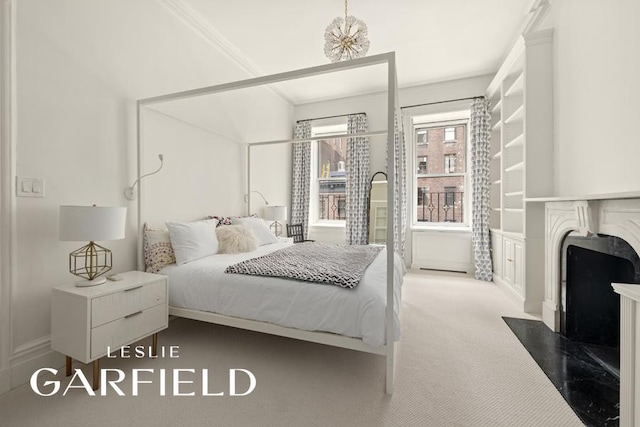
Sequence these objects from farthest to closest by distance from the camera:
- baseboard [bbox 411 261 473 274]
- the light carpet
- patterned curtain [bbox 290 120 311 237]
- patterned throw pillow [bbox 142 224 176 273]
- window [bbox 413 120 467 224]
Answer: patterned curtain [bbox 290 120 311 237] < window [bbox 413 120 467 224] < baseboard [bbox 411 261 473 274] < patterned throw pillow [bbox 142 224 176 273] < the light carpet

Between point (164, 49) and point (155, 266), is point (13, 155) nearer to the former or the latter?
point (155, 266)

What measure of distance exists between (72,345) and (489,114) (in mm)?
5199

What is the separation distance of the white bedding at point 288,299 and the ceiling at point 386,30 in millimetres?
2563

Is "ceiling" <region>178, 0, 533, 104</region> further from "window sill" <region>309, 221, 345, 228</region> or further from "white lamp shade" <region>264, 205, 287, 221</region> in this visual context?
"window sill" <region>309, 221, 345, 228</region>

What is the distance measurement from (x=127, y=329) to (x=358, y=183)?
12.5ft

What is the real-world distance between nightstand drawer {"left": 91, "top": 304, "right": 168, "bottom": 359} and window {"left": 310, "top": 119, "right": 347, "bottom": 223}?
3664mm

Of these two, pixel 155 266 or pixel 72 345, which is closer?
pixel 72 345

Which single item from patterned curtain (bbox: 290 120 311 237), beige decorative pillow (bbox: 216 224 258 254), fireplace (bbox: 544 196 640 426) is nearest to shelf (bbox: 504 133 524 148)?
fireplace (bbox: 544 196 640 426)

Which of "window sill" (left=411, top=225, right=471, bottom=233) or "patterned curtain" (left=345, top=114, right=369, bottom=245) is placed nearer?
"window sill" (left=411, top=225, right=471, bottom=233)

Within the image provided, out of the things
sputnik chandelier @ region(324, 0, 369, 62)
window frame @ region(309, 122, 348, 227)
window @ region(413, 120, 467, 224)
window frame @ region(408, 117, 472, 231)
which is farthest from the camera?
window frame @ region(309, 122, 348, 227)

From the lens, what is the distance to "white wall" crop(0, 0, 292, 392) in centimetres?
176

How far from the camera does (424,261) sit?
4.66 m

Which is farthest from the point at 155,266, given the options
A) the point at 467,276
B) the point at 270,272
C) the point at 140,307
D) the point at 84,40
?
the point at 467,276

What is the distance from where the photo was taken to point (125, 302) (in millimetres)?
1798
